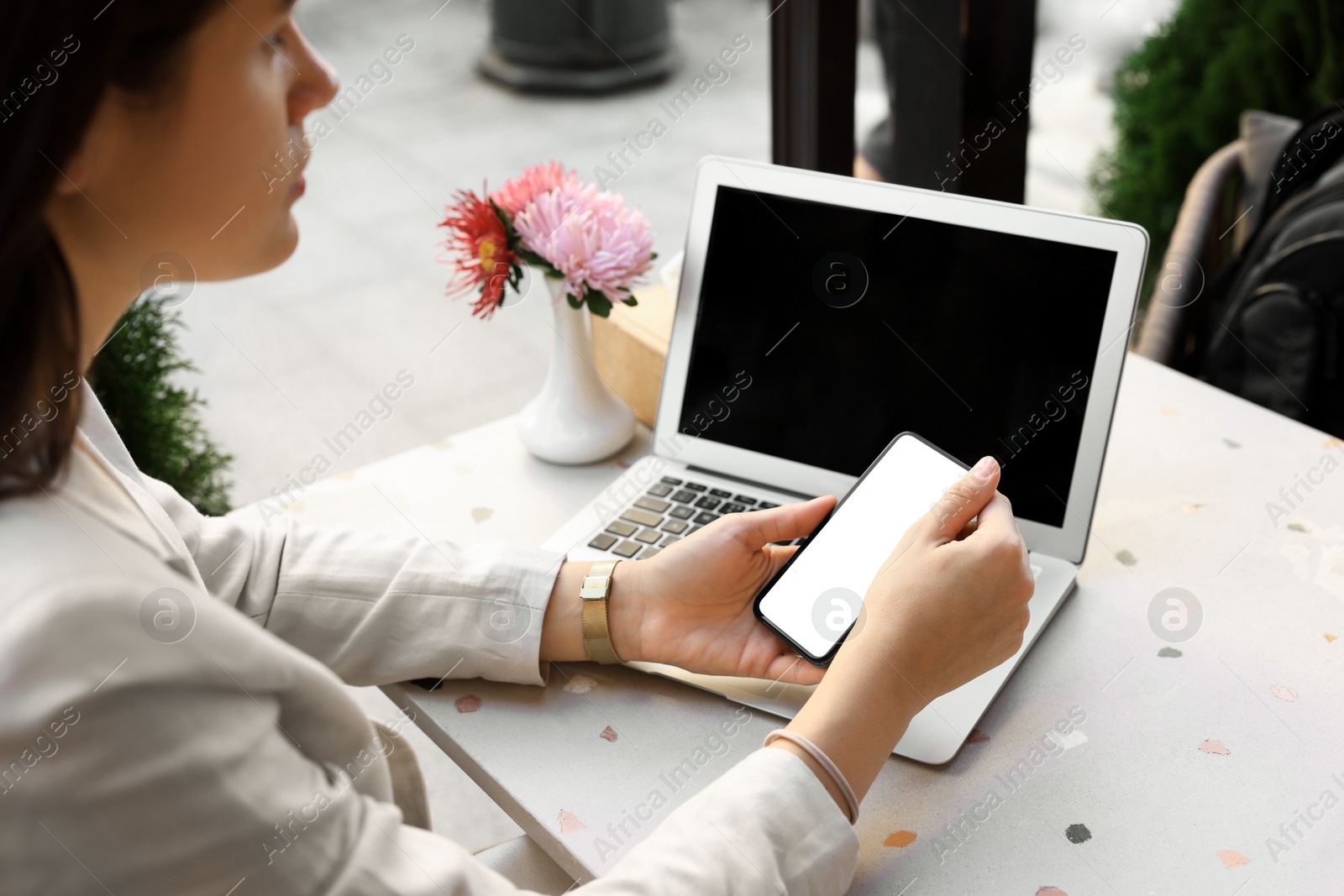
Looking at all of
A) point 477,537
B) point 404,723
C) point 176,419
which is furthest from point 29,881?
point 176,419

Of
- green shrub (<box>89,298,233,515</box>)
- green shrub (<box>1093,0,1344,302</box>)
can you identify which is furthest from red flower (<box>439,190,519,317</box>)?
green shrub (<box>1093,0,1344,302</box>)

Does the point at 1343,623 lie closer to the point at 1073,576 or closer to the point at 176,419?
the point at 1073,576

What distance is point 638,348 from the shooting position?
113 cm

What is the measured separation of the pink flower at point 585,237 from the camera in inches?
39.1

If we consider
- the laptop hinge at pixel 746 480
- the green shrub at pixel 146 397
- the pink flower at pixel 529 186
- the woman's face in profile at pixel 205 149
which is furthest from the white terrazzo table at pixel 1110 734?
the green shrub at pixel 146 397

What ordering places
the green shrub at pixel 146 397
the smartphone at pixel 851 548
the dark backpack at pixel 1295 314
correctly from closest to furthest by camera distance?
the smartphone at pixel 851 548 < the dark backpack at pixel 1295 314 < the green shrub at pixel 146 397

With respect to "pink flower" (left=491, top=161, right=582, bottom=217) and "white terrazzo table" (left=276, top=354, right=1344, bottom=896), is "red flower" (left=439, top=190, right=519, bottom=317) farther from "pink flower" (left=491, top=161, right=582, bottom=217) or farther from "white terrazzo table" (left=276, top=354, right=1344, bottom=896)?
"white terrazzo table" (left=276, top=354, right=1344, bottom=896)

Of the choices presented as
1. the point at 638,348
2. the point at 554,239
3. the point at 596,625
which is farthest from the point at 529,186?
the point at 596,625

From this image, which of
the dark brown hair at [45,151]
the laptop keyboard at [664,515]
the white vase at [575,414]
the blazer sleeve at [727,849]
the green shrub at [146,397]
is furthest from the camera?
the green shrub at [146,397]

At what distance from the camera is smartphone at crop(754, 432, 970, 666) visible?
0.79 m

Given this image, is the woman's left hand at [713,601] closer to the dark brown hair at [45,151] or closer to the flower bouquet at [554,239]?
the flower bouquet at [554,239]

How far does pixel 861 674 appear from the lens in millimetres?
662

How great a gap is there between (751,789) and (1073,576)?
14.9 inches

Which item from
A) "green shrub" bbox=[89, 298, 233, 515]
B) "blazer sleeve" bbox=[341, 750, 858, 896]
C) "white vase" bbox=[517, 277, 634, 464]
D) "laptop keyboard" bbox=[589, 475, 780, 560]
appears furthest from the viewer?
"green shrub" bbox=[89, 298, 233, 515]
